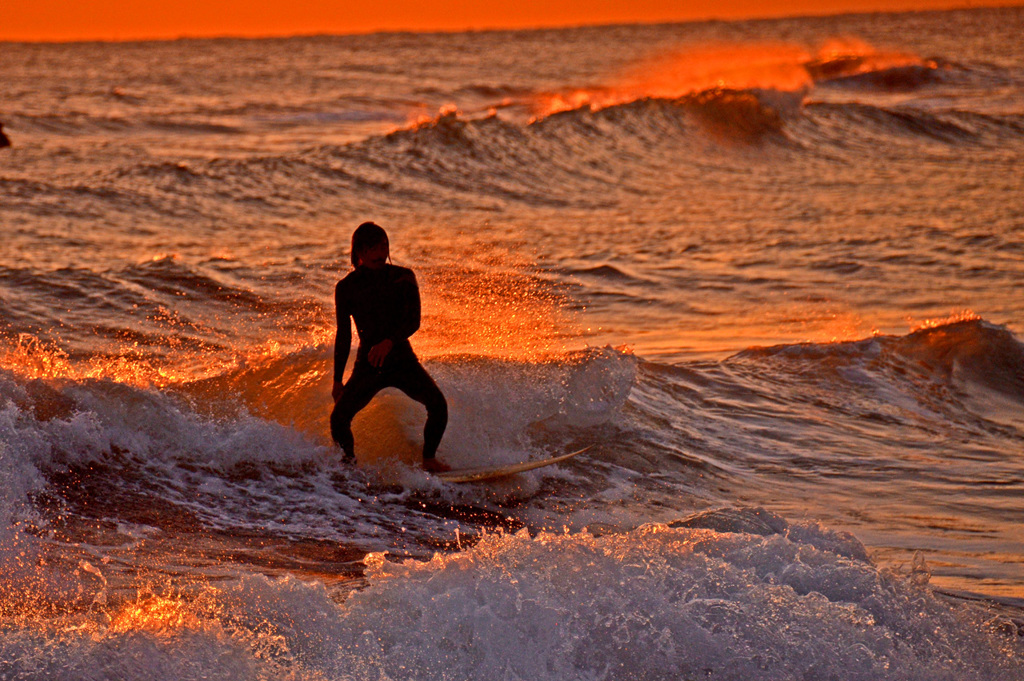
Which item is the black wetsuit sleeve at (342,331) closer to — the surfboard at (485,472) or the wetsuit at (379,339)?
the wetsuit at (379,339)

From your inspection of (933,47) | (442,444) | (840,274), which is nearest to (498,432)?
(442,444)

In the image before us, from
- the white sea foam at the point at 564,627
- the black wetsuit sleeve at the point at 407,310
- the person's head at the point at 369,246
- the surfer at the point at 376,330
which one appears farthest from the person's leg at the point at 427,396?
the white sea foam at the point at 564,627

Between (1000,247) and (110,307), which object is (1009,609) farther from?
(1000,247)

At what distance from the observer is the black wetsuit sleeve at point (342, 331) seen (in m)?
6.18

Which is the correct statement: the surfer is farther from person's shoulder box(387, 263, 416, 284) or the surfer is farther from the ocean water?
the ocean water

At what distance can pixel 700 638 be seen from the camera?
13.5ft

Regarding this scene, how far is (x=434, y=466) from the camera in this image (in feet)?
22.0

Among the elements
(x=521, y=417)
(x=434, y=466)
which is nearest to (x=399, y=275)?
(x=434, y=466)

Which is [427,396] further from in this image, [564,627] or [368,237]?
[564,627]

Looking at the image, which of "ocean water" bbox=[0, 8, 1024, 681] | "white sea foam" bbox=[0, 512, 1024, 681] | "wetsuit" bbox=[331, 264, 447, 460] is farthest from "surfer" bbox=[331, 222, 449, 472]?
"white sea foam" bbox=[0, 512, 1024, 681]

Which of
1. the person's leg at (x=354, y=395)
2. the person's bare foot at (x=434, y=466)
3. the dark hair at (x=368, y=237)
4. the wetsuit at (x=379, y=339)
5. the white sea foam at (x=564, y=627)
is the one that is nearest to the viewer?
the white sea foam at (x=564, y=627)

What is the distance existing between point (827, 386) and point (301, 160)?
510 inches

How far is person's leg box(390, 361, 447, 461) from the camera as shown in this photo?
6.44 m

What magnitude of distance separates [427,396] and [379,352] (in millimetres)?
507
